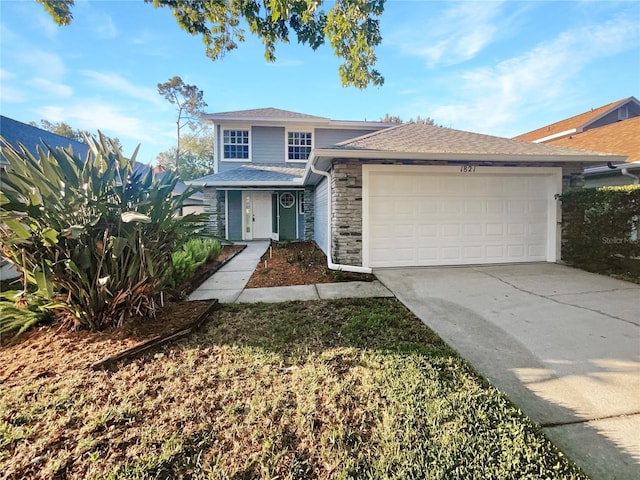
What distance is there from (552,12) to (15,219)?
10.1 metres

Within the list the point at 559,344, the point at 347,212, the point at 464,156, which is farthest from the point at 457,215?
the point at 559,344

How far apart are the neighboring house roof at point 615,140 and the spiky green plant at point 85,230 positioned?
37.1 ft

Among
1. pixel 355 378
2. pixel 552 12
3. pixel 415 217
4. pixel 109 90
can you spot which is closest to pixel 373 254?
pixel 415 217

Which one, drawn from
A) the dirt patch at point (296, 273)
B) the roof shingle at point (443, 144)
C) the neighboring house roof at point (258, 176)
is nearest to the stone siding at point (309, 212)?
the neighboring house roof at point (258, 176)

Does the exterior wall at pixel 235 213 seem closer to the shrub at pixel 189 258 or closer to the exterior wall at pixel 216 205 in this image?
the exterior wall at pixel 216 205

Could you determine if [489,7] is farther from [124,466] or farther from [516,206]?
[124,466]

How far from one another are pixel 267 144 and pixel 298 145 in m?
1.46

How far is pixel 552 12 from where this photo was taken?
253 inches

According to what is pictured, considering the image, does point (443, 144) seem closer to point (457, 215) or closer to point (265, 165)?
point (457, 215)

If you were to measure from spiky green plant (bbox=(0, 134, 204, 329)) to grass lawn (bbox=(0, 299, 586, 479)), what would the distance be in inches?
38.5

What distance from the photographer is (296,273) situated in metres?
6.57

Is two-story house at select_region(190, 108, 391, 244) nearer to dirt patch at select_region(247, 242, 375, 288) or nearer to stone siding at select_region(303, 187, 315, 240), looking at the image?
stone siding at select_region(303, 187, 315, 240)

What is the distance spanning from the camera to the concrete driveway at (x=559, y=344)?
186 cm

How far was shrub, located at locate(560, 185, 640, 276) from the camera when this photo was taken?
19.1ft
